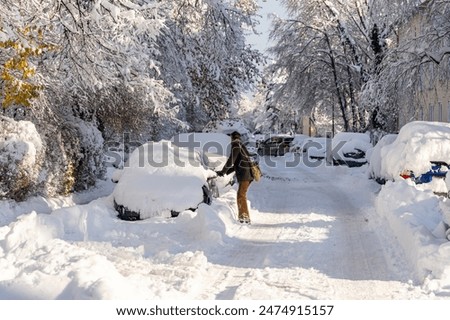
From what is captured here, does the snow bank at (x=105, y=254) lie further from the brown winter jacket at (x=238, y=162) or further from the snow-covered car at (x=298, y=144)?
the snow-covered car at (x=298, y=144)

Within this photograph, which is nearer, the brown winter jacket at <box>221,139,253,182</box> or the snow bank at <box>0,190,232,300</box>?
the snow bank at <box>0,190,232,300</box>

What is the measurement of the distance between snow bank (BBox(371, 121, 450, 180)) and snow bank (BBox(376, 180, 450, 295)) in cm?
113

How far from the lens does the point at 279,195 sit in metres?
16.2

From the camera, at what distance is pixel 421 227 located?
7.90 metres

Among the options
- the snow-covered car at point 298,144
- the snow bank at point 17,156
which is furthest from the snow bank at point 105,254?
the snow-covered car at point 298,144

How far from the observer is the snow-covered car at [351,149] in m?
24.7

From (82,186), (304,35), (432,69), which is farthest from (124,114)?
(304,35)

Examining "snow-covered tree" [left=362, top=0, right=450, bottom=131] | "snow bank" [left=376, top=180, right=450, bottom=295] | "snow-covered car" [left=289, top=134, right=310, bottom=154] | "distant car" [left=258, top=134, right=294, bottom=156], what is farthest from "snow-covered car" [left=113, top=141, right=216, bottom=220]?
"distant car" [left=258, top=134, right=294, bottom=156]

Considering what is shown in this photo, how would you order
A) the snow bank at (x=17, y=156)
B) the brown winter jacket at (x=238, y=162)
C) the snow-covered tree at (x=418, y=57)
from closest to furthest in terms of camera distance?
the brown winter jacket at (x=238, y=162)
the snow bank at (x=17, y=156)
the snow-covered tree at (x=418, y=57)

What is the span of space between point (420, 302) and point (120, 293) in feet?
10.1

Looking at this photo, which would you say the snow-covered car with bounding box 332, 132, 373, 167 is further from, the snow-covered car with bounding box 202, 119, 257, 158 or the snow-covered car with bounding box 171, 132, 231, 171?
the snow-covered car with bounding box 171, 132, 231, 171

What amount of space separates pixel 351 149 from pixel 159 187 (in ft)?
53.4

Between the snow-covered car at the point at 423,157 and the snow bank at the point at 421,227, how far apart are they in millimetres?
1050

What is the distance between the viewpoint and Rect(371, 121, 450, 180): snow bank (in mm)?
12398
